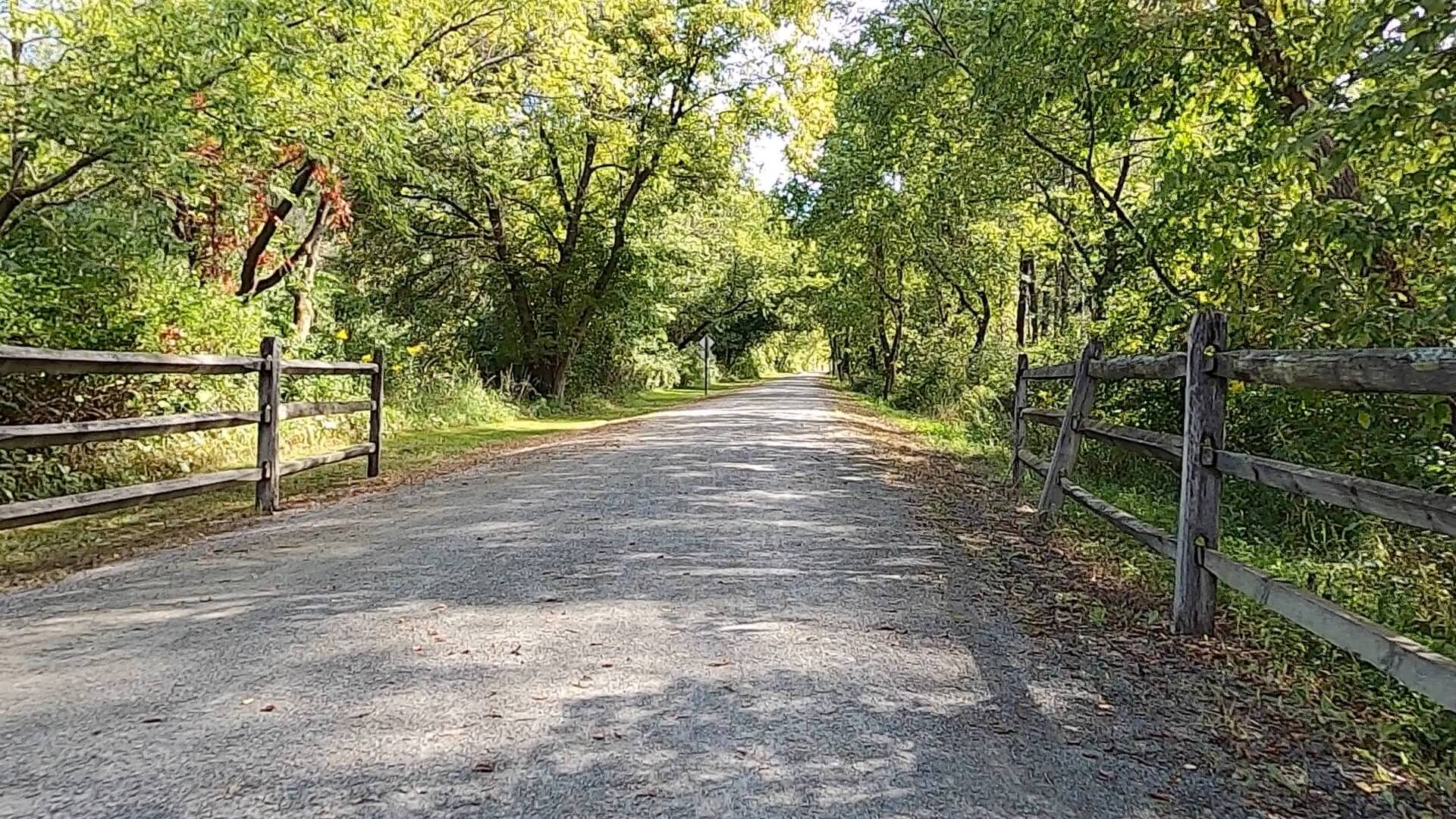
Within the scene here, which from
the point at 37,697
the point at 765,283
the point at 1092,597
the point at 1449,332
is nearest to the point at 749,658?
the point at 1092,597

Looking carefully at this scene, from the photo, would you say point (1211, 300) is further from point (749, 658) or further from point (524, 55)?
point (524, 55)

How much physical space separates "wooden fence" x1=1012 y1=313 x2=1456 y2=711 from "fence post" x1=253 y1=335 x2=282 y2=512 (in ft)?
20.2

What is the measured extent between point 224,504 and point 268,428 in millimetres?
923

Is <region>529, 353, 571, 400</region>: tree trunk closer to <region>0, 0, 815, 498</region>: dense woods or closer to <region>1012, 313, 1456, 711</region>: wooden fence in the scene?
<region>0, 0, 815, 498</region>: dense woods

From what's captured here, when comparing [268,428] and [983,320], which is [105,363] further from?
[983,320]

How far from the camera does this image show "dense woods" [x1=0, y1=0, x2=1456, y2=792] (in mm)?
5133

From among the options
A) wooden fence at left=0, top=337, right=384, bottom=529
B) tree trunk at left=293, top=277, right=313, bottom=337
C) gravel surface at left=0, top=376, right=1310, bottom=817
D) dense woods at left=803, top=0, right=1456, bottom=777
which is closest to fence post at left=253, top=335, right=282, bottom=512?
wooden fence at left=0, top=337, right=384, bottom=529

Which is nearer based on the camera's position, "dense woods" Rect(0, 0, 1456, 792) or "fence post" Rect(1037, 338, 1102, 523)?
"dense woods" Rect(0, 0, 1456, 792)

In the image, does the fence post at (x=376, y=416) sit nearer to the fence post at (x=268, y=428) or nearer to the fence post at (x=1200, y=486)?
the fence post at (x=268, y=428)

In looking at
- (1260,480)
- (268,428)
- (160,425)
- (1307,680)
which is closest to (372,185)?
(268,428)

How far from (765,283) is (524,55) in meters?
28.7

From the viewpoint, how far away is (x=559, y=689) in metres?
3.46

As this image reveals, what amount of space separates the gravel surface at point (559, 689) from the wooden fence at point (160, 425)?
508 millimetres

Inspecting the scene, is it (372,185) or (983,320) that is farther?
(983,320)
